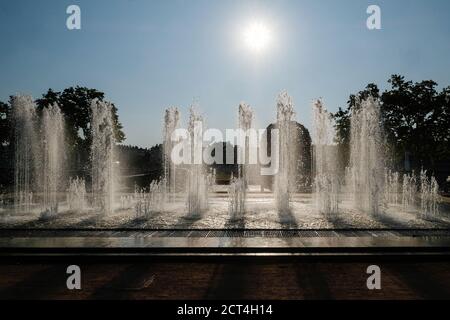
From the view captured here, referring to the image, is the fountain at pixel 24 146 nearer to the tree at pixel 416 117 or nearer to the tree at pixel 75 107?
the tree at pixel 75 107

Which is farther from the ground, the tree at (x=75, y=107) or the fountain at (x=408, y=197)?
the tree at (x=75, y=107)

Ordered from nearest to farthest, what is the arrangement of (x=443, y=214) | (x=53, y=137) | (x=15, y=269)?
(x=15, y=269)
(x=443, y=214)
(x=53, y=137)

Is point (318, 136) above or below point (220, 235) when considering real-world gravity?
above

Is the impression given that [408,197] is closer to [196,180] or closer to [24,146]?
[196,180]

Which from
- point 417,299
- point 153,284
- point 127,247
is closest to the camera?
point 417,299

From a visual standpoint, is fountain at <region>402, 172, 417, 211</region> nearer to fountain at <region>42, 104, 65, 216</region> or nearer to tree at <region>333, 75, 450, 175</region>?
Answer: tree at <region>333, 75, 450, 175</region>

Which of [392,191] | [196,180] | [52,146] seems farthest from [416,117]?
[52,146]

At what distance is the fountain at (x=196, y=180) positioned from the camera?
1520cm

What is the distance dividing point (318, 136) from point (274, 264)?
15910 millimetres

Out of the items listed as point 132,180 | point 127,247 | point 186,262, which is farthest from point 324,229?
point 132,180

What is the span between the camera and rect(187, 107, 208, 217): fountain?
15199 millimetres

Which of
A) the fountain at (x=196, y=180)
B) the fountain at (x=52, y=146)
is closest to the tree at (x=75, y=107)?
the fountain at (x=52, y=146)

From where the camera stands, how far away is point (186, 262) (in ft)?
24.6

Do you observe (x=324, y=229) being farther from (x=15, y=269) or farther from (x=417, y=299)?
(x=15, y=269)
